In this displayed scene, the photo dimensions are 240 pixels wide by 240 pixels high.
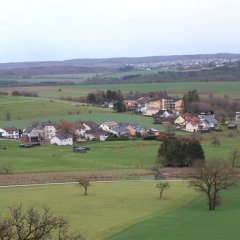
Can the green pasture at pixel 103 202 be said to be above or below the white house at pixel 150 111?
above

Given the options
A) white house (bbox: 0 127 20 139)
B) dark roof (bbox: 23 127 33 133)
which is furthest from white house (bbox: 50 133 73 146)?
white house (bbox: 0 127 20 139)

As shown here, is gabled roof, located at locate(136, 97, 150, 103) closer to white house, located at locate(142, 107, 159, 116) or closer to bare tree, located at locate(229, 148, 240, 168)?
→ white house, located at locate(142, 107, 159, 116)

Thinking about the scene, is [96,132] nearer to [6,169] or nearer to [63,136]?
[63,136]

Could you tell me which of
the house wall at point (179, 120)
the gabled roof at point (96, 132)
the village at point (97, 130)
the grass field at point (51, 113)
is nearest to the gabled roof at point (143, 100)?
the grass field at point (51, 113)

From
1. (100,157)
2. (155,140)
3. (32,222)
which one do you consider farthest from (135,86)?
(32,222)

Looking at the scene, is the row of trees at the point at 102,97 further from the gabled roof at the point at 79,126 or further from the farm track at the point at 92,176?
the farm track at the point at 92,176

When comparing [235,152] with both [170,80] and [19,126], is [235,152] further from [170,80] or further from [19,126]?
[170,80]
